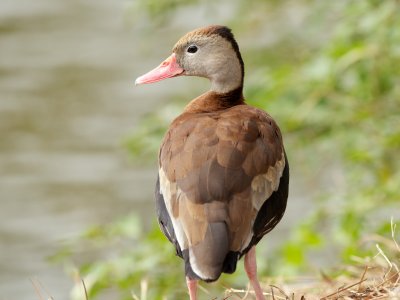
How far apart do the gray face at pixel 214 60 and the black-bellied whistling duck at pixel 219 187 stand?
277 millimetres

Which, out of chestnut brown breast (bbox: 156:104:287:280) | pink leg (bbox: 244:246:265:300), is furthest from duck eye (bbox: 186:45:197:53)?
pink leg (bbox: 244:246:265:300)

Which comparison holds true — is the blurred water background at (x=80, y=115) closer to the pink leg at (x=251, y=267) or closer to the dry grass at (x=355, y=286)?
the dry grass at (x=355, y=286)

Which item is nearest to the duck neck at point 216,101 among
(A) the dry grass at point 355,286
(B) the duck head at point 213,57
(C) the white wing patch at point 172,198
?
(B) the duck head at point 213,57

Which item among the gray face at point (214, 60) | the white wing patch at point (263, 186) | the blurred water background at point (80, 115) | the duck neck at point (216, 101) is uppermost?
the gray face at point (214, 60)

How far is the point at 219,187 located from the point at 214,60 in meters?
1.21

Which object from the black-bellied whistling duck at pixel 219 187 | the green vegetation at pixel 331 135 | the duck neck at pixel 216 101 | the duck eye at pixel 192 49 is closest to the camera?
the black-bellied whistling duck at pixel 219 187

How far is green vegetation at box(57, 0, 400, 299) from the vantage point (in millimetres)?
7285

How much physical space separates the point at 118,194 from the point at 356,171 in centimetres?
536

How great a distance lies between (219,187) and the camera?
526 centimetres

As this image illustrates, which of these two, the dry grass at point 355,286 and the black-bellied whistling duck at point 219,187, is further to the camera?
the dry grass at point 355,286

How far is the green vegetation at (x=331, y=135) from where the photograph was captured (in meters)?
7.29

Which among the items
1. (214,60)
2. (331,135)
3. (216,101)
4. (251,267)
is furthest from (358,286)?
(331,135)

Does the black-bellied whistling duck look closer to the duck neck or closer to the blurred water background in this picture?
the duck neck

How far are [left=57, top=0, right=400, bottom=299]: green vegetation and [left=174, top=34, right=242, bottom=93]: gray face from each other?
1271 mm
